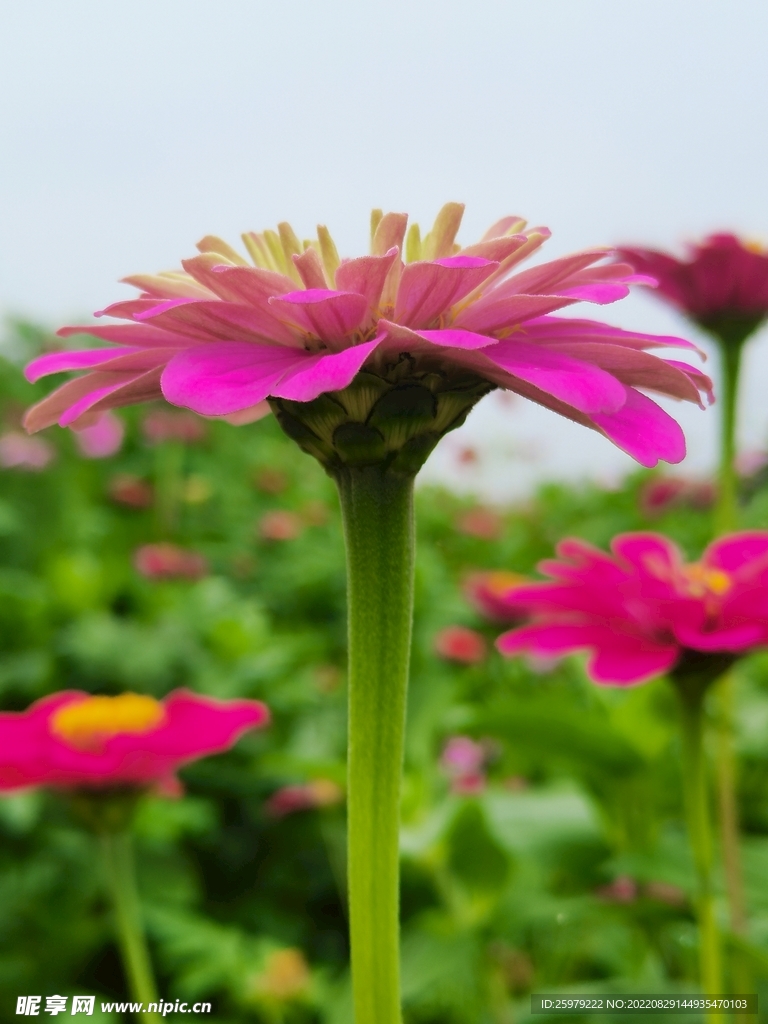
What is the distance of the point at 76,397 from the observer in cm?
23

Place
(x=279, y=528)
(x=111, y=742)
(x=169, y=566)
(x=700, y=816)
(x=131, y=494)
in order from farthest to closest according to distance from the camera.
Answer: (x=131, y=494), (x=279, y=528), (x=169, y=566), (x=111, y=742), (x=700, y=816)

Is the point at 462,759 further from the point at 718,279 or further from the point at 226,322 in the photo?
the point at 226,322

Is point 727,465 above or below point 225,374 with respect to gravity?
above

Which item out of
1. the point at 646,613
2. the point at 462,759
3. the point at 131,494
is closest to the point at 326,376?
the point at 646,613

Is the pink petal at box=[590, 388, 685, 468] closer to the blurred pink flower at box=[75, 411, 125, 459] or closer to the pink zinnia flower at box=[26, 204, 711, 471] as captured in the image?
the pink zinnia flower at box=[26, 204, 711, 471]

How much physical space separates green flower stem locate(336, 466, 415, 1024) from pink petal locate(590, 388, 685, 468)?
1.8 inches

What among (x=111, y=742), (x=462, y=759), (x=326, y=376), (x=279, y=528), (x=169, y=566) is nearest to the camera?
(x=326, y=376)

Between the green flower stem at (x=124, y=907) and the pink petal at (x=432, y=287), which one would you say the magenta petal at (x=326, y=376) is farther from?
the green flower stem at (x=124, y=907)

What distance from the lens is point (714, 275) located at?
58 cm

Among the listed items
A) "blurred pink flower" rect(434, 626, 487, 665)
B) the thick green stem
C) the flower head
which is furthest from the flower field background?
the flower head

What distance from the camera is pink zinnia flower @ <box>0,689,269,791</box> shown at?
0.47 m

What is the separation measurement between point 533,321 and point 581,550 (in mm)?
263

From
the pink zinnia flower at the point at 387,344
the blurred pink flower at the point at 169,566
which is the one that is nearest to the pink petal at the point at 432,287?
the pink zinnia flower at the point at 387,344

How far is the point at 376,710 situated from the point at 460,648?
0.81 meters
